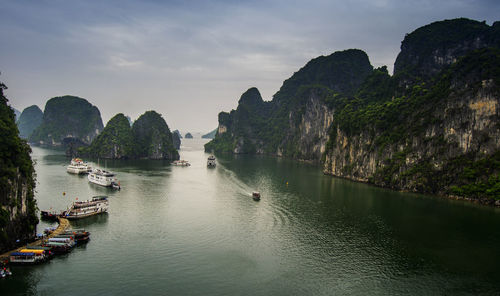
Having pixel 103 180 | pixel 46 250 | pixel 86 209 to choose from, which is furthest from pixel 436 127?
pixel 103 180

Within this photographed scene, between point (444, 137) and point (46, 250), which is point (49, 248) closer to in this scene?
point (46, 250)

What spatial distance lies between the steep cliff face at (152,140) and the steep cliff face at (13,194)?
13095 centimetres

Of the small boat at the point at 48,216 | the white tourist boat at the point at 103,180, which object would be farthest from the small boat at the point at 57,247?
the white tourist boat at the point at 103,180

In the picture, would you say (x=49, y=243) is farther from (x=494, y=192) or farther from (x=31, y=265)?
(x=494, y=192)

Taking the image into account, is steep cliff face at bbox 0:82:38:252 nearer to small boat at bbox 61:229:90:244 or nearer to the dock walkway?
the dock walkway

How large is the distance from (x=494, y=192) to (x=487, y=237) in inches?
956

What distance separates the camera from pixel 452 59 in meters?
126

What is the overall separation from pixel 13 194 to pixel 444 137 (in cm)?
8913

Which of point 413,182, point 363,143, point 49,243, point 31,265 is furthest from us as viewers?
point 363,143

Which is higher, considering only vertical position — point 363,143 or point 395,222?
point 363,143

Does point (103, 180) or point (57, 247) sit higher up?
point (103, 180)

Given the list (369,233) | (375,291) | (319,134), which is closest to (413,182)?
(369,233)

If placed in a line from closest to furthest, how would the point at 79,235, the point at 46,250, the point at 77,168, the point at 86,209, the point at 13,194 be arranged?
the point at 46,250
the point at 13,194
the point at 79,235
the point at 86,209
the point at 77,168

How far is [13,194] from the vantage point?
3741 cm
